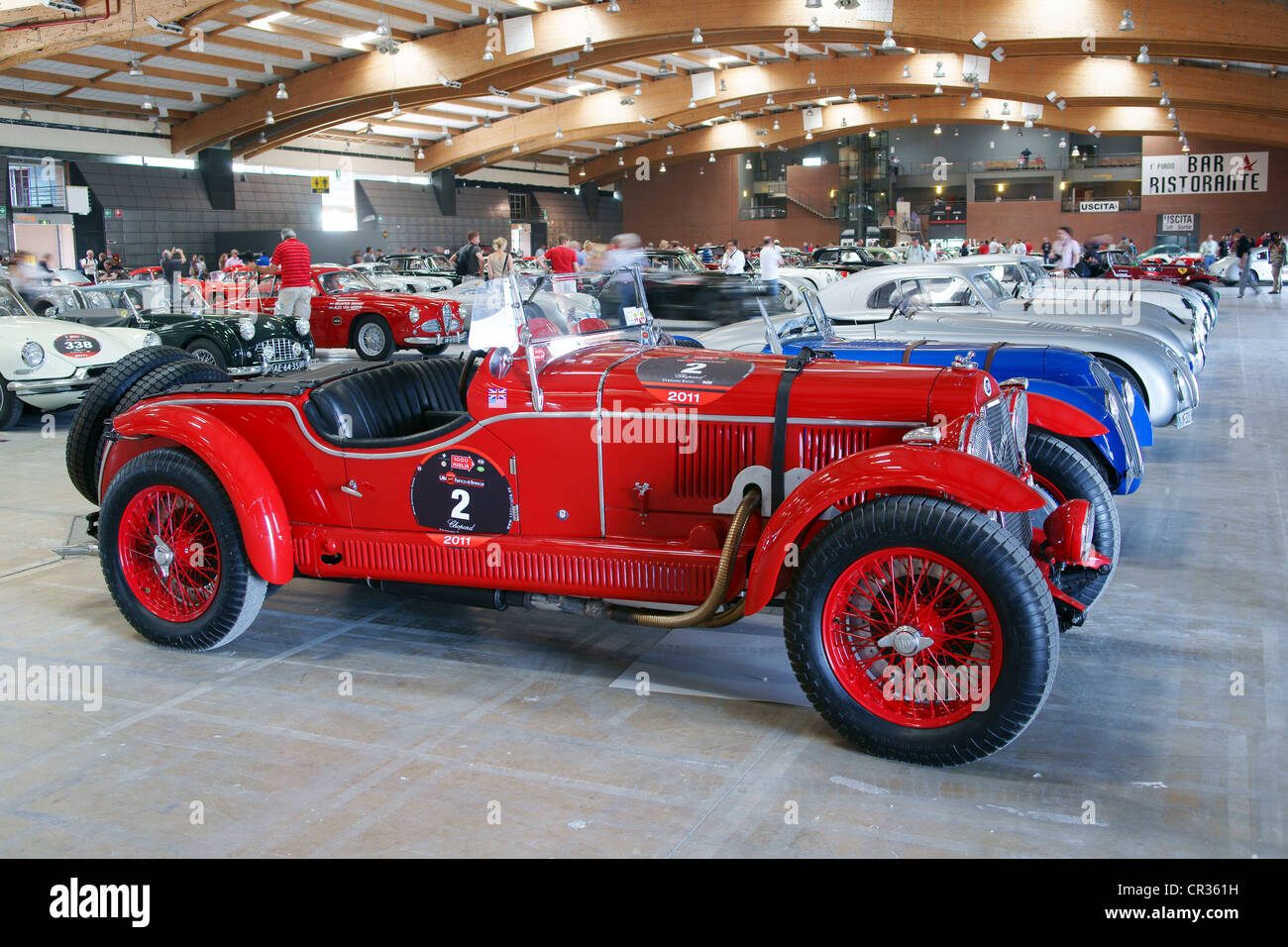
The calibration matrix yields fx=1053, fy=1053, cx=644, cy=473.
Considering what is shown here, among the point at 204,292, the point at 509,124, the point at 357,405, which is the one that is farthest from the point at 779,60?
the point at 357,405

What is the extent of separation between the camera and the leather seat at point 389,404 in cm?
450

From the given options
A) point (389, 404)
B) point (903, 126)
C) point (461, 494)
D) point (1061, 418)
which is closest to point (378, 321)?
point (389, 404)

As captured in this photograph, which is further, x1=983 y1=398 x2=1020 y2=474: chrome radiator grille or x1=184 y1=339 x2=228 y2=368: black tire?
x1=184 y1=339 x2=228 y2=368: black tire

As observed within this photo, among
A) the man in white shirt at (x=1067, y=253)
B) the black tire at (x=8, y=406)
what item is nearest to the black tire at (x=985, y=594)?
the black tire at (x=8, y=406)

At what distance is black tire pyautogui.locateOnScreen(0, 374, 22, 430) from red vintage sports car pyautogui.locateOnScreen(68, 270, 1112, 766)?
19.6 ft

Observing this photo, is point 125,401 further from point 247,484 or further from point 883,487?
point 883,487

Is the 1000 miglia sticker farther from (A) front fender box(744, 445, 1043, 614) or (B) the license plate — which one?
(B) the license plate

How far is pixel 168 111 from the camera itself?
27359 mm

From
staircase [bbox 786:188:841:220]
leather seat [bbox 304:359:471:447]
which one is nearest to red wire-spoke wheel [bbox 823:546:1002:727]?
A: leather seat [bbox 304:359:471:447]

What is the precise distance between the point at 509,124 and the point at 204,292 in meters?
21.0

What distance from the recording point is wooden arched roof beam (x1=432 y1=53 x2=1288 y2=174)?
24797 millimetres

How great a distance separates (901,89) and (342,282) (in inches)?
696

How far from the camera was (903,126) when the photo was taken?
3747cm
